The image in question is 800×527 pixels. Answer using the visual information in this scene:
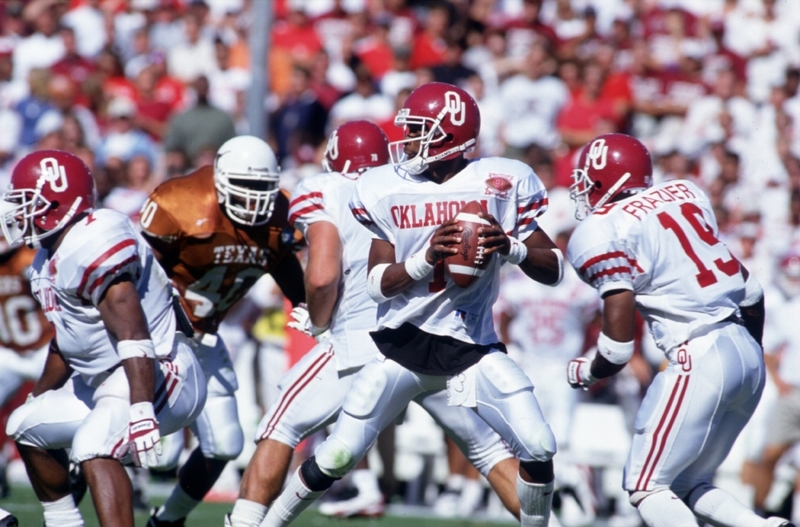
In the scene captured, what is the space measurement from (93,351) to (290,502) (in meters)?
0.99

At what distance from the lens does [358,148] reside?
5648mm

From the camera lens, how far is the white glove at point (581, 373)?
195 inches

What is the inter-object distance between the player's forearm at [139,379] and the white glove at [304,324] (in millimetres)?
1050

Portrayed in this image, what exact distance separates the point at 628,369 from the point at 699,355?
3.69 metres

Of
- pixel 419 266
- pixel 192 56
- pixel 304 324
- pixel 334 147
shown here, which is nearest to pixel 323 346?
pixel 304 324

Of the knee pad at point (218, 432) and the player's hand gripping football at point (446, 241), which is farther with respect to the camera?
the knee pad at point (218, 432)

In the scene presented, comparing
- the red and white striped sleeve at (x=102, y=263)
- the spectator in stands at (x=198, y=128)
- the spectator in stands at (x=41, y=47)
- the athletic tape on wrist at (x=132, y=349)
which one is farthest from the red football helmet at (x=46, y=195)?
the spectator in stands at (x=41, y=47)

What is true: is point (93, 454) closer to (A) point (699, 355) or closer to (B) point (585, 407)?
(A) point (699, 355)

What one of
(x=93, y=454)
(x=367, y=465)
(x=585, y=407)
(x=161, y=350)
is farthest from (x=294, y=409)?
(x=585, y=407)

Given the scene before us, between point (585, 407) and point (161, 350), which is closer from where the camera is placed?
point (161, 350)

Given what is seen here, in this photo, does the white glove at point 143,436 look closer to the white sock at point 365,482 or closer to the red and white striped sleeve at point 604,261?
the red and white striped sleeve at point 604,261

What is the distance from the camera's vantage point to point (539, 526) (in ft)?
15.6

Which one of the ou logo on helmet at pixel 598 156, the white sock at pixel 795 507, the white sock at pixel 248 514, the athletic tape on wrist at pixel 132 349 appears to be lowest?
the white sock at pixel 795 507

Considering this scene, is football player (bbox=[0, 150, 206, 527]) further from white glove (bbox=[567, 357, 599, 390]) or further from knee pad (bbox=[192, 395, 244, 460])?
white glove (bbox=[567, 357, 599, 390])
